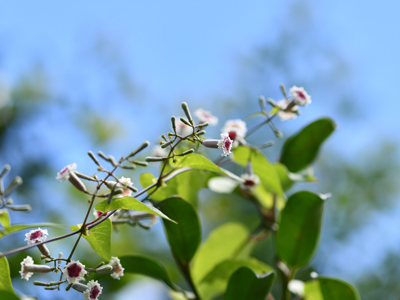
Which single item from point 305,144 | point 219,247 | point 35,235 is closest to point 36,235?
point 35,235

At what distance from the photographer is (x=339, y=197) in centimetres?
468

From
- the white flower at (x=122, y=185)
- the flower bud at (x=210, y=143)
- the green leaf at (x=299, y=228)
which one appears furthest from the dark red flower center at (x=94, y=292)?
the green leaf at (x=299, y=228)

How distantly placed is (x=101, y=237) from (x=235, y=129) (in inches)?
11.5

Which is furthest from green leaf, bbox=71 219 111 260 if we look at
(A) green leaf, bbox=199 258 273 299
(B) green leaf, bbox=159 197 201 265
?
(A) green leaf, bbox=199 258 273 299

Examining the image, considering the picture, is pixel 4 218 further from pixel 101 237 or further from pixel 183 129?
pixel 183 129

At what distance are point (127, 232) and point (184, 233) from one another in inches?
122

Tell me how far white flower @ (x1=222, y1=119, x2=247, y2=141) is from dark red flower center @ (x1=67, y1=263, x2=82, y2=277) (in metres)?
0.31

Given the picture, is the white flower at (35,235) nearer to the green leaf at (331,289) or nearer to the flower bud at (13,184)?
the flower bud at (13,184)

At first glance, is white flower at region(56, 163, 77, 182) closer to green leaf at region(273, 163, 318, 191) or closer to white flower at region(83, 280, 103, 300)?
white flower at region(83, 280, 103, 300)

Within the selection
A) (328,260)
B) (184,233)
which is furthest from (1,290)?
(328,260)

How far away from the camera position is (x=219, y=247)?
2.43 ft

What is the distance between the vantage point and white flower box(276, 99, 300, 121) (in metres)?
0.66

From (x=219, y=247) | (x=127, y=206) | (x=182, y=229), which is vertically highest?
(x=127, y=206)

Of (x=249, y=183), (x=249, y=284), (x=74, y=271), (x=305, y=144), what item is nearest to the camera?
(x=74, y=271)
